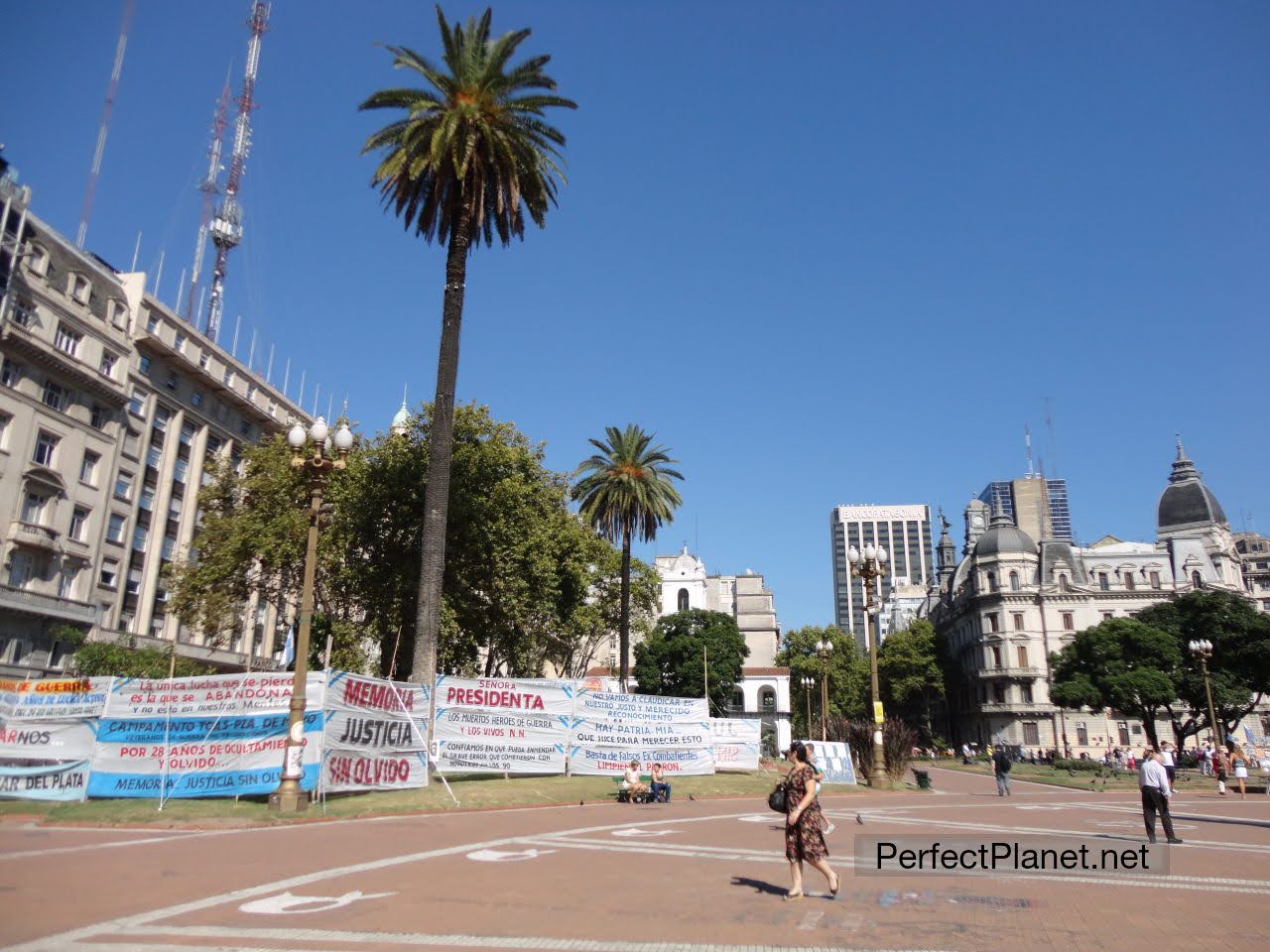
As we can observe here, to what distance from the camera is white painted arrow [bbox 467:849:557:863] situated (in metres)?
11.2

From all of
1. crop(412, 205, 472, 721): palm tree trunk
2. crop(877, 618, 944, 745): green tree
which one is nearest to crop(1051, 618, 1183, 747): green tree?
crop(877, 618, 944, 745): green tree

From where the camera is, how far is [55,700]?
1791 cm

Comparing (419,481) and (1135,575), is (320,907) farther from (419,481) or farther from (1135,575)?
(1135,575)

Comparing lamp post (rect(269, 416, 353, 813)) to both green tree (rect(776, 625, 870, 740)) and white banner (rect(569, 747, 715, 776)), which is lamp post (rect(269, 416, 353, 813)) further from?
green tree (rect(776, 625, 870, 740))

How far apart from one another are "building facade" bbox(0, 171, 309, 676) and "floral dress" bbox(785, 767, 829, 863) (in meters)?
33.4

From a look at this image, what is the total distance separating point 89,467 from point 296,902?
5027 centimetres

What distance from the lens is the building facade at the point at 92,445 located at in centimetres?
4325

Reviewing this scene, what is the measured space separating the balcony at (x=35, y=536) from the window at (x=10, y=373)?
7171 mm

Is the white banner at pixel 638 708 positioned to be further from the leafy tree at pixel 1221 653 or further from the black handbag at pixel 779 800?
the leafy tree at pixel 1221 653

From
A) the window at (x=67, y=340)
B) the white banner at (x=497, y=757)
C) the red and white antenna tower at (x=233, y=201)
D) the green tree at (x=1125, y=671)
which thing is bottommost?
the white banner at (x=497, y=757)

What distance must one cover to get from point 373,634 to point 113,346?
30394 mm

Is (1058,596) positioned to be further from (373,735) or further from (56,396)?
(56,396)

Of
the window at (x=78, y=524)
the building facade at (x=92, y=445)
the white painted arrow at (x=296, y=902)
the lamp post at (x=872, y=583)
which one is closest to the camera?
the white painted arrow at (x=296, y=902)

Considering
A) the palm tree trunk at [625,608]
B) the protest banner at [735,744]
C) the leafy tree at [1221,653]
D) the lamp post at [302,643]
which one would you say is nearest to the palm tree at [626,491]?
the palm tree trunk at [625,608]
